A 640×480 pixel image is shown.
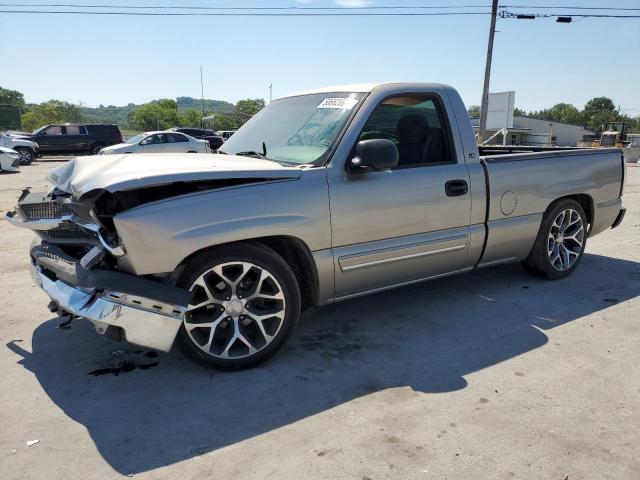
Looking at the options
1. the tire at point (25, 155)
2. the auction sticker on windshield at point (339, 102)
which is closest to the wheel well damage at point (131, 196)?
the auction sticker on windshield at point (339, 102)

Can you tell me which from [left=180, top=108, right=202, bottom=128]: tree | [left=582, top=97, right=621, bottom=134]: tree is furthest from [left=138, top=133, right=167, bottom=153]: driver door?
[left=582, top=97, right=621, bottom=134]: tree

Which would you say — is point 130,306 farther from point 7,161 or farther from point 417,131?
point 7,161

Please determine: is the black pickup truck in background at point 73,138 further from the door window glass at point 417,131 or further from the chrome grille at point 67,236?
the door window glass at point 417,131

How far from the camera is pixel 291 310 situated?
3.37 meters

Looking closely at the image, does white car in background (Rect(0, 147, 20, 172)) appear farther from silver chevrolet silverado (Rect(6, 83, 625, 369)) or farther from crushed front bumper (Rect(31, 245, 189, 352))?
crushed front bumper (Rect(31, 245, 189, 352))

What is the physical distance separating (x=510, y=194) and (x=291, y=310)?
230cm

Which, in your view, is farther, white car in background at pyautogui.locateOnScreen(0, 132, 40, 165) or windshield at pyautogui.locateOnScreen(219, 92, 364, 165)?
white car in background at pyautogui.locateOnScreen(0, 132, 40, 165)

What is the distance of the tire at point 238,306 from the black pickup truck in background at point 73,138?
25089 mm

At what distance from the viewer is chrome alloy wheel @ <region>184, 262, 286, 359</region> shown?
3.15m

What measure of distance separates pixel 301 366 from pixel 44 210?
2073mm

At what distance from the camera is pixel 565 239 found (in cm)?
514

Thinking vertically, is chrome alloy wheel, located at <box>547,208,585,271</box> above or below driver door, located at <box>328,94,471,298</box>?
below

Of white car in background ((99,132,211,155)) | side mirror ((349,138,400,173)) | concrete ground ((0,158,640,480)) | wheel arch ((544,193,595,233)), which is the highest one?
side mirror ((349,138,400,173))

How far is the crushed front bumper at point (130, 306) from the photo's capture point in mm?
2803
